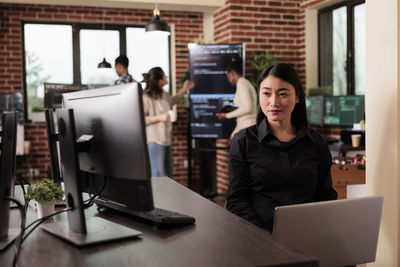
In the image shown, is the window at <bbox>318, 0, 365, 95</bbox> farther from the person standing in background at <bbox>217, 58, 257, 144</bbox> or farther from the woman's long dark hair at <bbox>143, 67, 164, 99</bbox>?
the woman's long dark hair at <bbox>143, 67, 164, 99</bbox>

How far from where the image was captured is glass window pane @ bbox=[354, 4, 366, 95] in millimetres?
5254

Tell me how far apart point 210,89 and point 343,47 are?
5.33 feet

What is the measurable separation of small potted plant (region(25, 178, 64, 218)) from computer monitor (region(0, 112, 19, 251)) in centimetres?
26

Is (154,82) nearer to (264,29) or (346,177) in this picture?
(264,29)

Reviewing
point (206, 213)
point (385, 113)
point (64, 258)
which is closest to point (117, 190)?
point (64, 258)

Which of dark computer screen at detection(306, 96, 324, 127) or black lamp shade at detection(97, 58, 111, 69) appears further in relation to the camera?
black lamp shade at detection(97, 58, 111, 69)

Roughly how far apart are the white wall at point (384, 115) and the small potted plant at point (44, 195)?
Result: 1.44 metres

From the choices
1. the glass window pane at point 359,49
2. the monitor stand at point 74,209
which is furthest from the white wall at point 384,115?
the glass window pane at point 359,49

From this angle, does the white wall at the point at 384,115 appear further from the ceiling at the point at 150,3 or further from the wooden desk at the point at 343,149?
the ceiling at the point at 150,3

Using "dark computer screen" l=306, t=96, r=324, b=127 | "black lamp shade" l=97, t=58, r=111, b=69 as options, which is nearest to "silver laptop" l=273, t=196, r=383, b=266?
"dark computer screen" l=306, t=96, r=324, b=127

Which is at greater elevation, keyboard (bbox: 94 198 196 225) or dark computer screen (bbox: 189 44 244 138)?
dark computer screen (bbox: 189 44 244 138)

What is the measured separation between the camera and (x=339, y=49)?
5.67 metres

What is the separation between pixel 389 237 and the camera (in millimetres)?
2209

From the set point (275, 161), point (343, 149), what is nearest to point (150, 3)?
point (343, 149)
